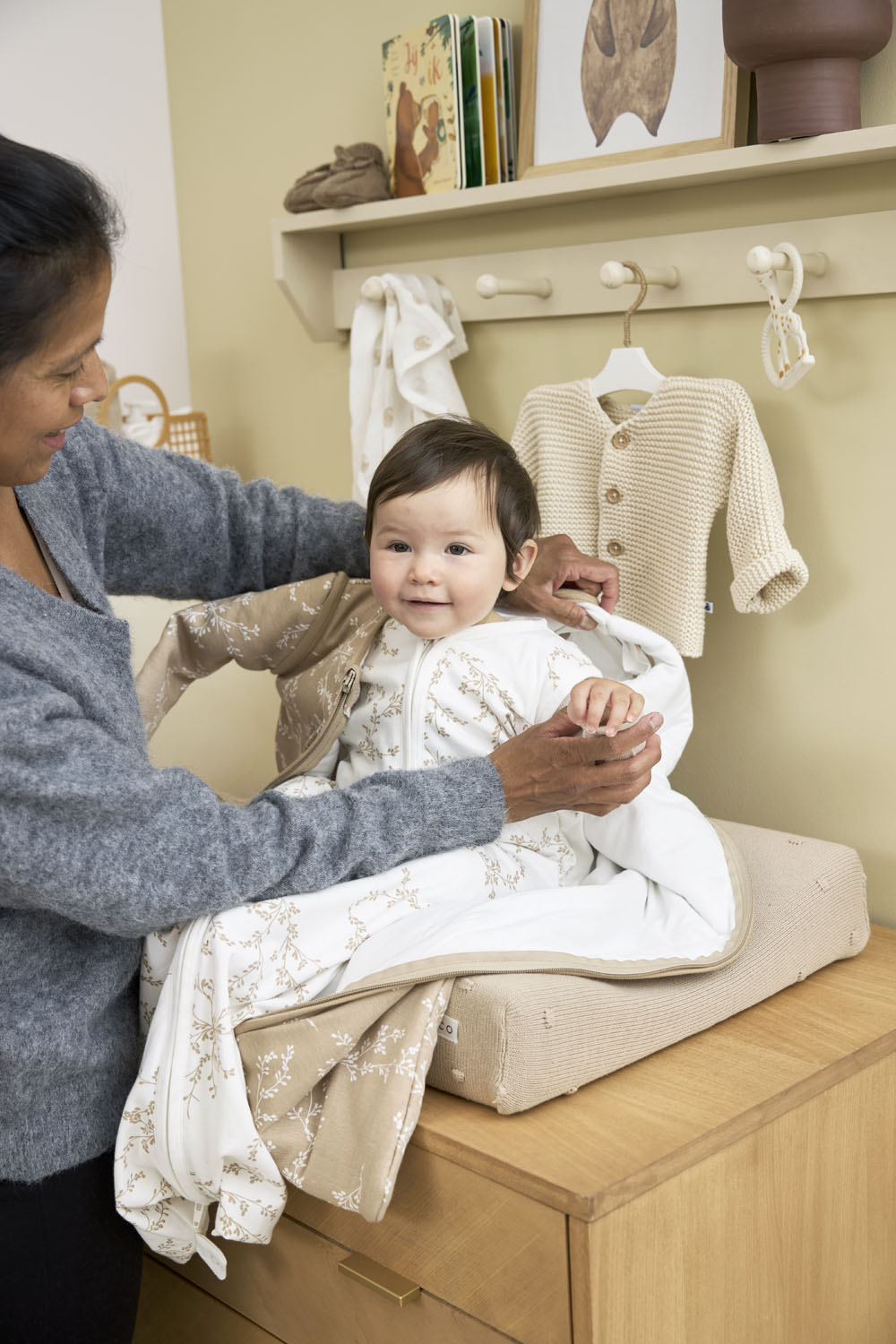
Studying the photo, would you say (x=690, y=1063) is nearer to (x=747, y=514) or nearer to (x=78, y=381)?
(x=747, y=514)

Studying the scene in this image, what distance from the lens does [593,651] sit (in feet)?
4.59

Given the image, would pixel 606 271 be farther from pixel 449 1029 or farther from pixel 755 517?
pixel 449 1029

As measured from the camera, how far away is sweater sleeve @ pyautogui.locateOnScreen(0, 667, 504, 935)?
944 millimetres

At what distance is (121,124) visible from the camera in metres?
2.21

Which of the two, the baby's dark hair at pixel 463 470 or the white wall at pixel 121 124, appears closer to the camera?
the baby's dark hair at pixel 463 470

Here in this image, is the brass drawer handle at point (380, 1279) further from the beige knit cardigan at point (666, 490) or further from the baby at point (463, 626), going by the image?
the beige knit cardigan at point (666, 490)

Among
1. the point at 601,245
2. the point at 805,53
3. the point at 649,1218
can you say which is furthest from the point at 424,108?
the point at 649,1218

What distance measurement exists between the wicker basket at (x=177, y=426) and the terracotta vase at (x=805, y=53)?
1035mm

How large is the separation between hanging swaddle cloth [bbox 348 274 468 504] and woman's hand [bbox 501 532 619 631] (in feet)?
1.39

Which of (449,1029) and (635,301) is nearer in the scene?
(449,1029)

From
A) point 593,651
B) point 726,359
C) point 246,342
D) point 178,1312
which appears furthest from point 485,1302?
point 246,342

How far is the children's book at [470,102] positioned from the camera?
160 cm

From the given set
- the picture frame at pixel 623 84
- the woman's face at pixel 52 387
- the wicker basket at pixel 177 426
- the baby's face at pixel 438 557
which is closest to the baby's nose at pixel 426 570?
the baby's face at pixel 438 557

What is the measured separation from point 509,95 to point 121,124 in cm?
88
